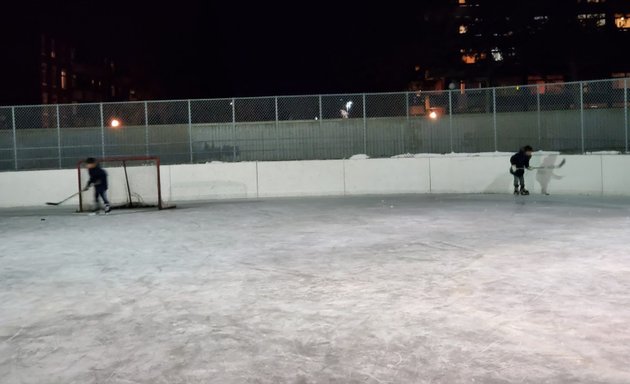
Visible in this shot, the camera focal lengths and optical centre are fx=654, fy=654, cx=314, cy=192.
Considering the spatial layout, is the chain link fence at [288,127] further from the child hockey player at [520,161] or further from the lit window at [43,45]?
the lit window at [43,45]

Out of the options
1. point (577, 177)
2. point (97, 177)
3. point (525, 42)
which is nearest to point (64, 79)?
point (525, 42)

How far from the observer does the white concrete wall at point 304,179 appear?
20234mm

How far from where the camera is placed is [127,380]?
15.0ft

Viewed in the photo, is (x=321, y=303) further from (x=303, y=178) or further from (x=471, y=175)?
(x=471, y=175)

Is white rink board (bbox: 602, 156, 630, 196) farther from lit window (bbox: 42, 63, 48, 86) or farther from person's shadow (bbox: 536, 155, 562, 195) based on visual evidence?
lit window (bbox: 42, 63, 48, 86)

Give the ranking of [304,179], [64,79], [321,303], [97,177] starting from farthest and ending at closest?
[64,79]
[304,179]
[97,177]
[321,303]

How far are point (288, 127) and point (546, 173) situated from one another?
8185 mm

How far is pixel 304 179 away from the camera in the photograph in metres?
21.2

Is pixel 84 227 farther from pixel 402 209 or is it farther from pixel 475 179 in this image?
pixel 475 179

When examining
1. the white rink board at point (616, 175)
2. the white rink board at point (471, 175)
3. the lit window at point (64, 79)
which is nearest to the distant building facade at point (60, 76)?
the lit window at point (64, 79)

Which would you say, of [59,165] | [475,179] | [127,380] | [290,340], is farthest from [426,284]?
[59,165]

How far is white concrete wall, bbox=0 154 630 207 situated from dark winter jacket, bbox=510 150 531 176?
1.23m

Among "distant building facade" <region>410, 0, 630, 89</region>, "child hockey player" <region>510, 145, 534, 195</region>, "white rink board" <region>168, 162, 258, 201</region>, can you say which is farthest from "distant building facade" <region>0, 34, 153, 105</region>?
"child hockey player" <region>510, 145, 534, 195</region>

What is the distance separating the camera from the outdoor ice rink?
4.79 meters
